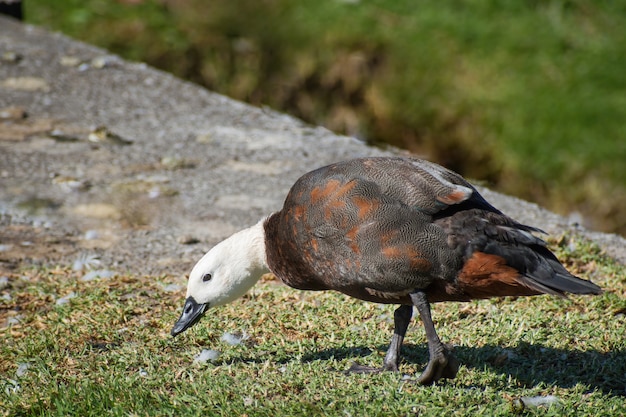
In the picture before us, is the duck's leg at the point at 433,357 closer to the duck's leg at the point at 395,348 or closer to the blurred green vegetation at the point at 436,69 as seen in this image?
the duck's leg at the point at 395,348

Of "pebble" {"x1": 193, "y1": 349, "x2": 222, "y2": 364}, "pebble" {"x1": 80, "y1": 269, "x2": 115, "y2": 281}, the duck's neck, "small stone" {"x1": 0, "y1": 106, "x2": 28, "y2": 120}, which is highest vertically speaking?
the duck's neck

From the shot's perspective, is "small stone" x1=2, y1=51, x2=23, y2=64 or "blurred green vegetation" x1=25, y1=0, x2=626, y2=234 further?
"small stone" x1=2, y1=51, x2=23, y2=64

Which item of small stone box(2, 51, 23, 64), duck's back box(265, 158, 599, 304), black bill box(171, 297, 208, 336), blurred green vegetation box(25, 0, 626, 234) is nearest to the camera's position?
duck's back box(265, 158, 599, 304)

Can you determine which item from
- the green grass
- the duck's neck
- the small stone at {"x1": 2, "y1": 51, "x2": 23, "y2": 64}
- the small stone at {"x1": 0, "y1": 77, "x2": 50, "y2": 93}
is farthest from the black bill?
the small stone at {"x1": 2, "y1": 51, "x2": 23, "y2": 64}

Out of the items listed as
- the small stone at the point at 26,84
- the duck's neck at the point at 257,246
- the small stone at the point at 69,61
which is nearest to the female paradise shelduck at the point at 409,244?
the duck's neck at the point at 257,246

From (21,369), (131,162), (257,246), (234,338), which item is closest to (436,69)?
(131,162)

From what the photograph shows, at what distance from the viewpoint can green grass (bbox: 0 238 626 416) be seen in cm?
348

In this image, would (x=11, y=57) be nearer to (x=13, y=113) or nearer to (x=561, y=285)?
(x=13, y=113)

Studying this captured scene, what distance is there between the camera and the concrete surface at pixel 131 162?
5379 mm

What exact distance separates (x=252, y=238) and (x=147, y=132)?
3179 mm

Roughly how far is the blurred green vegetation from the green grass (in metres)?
2.73

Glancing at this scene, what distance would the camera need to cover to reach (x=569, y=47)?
28.3 feet

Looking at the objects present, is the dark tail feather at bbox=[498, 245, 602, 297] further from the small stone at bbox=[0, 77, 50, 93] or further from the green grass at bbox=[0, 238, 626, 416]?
the small stone at bbox=[0, 77, 50, 93]

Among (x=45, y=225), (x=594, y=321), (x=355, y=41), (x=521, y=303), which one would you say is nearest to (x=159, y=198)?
(x=45, y=225)
